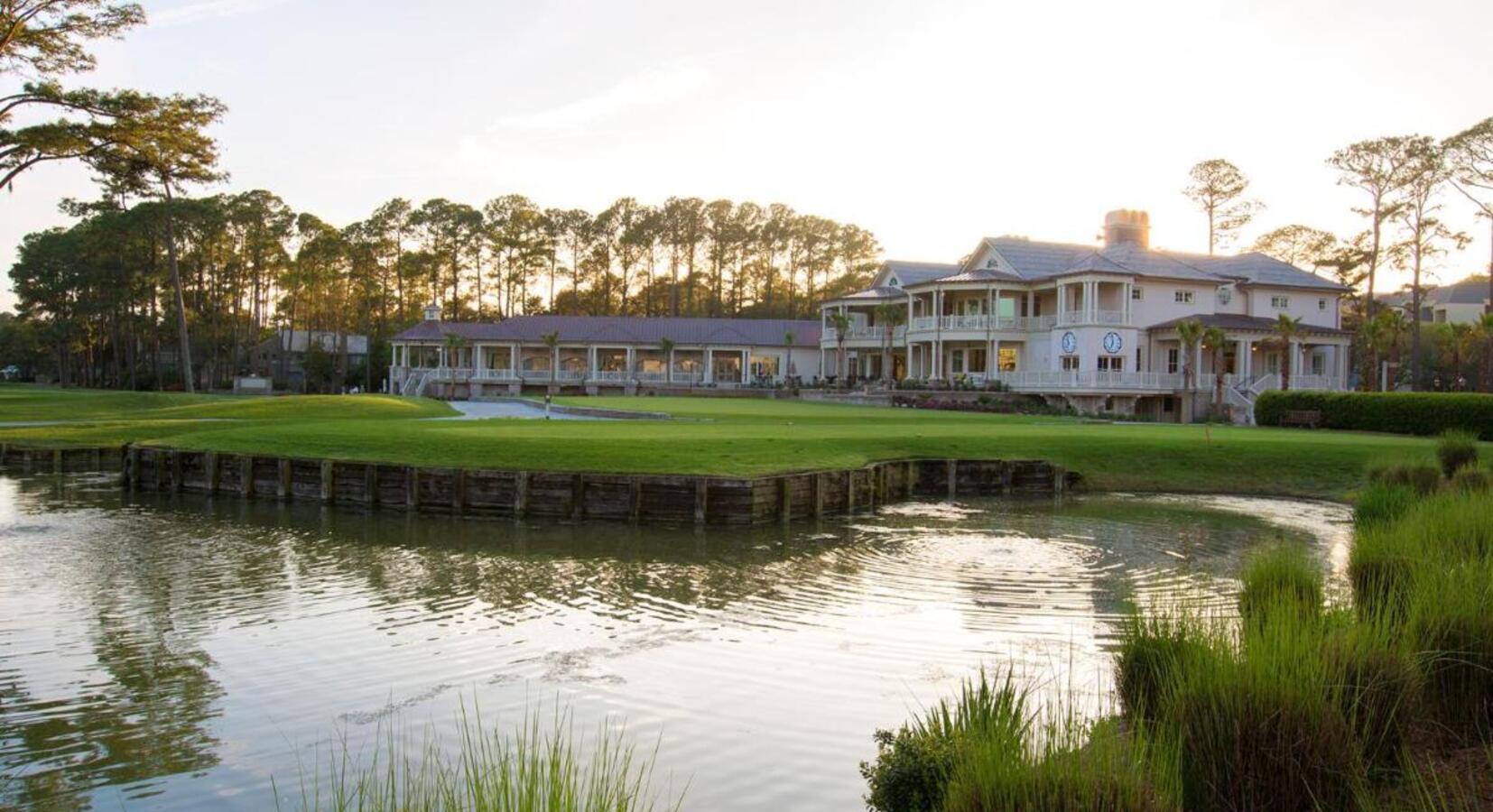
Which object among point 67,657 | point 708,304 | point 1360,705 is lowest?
point 67,657

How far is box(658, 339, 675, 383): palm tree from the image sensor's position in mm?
78500

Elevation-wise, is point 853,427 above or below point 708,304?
below

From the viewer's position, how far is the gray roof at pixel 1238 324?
2188 inches

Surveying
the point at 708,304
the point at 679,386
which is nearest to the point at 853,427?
the point at 679,386

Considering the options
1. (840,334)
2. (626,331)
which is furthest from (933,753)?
(626,331)

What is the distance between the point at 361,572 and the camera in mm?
14695

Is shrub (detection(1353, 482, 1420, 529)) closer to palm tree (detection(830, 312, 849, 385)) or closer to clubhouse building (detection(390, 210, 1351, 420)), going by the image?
clubhouse building (detection(390, 210, 1351, 420))

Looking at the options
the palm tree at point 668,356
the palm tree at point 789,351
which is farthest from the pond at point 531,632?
the palm tree at point 789,351

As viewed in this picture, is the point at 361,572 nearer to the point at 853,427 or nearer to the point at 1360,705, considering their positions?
the point at 1360,705

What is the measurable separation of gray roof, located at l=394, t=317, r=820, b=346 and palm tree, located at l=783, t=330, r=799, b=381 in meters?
0.27

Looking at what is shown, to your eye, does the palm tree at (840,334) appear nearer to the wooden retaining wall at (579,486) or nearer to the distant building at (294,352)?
the wooden retaining wall at (579,486)

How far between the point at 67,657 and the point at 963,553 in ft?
38.5

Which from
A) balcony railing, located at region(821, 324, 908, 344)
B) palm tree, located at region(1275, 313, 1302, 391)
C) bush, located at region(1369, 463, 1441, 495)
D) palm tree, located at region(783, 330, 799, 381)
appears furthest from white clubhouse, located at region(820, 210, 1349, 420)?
bush, located at region(1369, 463, 1441, 495)

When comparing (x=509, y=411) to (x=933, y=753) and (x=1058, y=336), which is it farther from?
(x=933, y=753)
